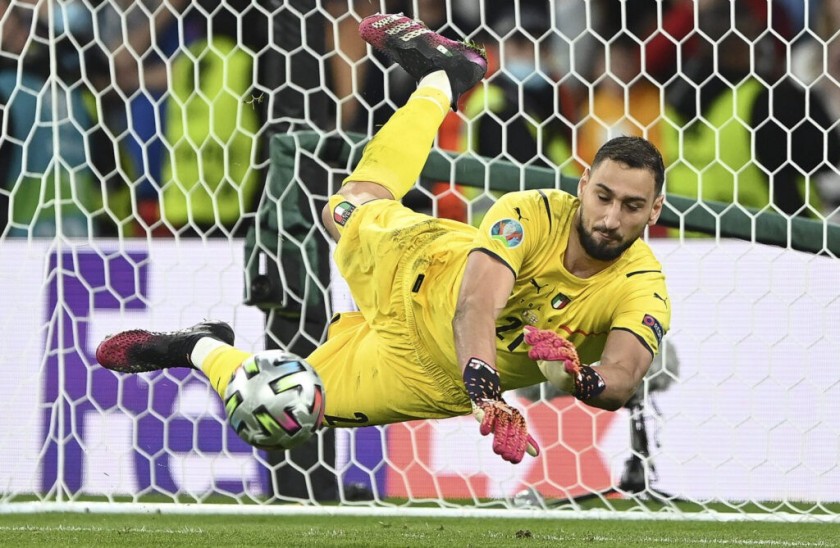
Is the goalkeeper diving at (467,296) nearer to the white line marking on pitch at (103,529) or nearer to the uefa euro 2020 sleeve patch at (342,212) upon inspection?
the uefa euro 2020 sleeve patch at (342,212)

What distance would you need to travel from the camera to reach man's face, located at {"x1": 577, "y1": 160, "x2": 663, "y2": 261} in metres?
3.58

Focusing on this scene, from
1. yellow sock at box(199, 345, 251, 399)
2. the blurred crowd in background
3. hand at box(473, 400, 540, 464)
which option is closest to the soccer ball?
yellow sock at box(199, 345, 251, 399)

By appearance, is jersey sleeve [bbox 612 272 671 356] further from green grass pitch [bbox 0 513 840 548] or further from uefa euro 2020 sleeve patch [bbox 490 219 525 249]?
green grass pitch [bbox 0 513 840 548]

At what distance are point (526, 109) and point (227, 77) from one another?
1.47m

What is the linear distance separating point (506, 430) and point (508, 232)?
2.57 ft

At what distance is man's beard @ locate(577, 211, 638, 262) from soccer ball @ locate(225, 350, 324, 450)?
34.8 inches

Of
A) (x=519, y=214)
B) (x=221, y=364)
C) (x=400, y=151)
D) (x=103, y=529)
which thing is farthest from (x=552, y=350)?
(x=103, y=529)

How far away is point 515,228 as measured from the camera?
3668 millimetres


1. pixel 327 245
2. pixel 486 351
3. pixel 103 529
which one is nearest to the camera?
pixel 486 351

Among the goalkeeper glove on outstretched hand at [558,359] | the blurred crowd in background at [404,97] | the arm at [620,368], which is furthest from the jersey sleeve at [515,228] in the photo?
the blurred crowd in background at [404,97]

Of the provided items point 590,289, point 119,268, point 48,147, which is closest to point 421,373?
point 590,289

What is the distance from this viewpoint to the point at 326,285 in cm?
556

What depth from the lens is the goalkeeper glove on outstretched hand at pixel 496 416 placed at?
3012 millimetres

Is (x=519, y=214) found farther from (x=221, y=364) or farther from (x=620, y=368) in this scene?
(x=221, y=364)
